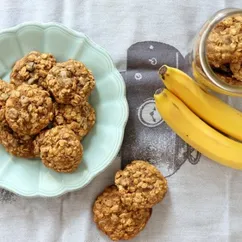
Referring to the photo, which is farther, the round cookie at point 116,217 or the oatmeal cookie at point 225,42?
the round cookie at point 116,217

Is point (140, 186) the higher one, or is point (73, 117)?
point (73, 117)

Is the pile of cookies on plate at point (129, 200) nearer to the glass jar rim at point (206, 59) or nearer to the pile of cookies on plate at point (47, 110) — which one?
the pile of cookies on plate at point (47, 110)

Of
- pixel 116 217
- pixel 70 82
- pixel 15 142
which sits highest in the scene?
pixel 70 82

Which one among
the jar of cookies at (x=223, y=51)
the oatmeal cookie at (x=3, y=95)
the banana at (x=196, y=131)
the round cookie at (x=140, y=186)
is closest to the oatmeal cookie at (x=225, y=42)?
the jar of cookies at (x=223, y=51)

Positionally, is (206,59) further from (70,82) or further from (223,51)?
(70,82)

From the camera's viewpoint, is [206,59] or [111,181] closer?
[206,59]

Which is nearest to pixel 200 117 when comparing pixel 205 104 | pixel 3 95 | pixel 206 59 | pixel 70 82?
pixel 205 104

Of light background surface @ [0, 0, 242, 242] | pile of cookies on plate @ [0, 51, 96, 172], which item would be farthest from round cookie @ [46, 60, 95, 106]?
light background surface @ [0, 0, 242, 242]

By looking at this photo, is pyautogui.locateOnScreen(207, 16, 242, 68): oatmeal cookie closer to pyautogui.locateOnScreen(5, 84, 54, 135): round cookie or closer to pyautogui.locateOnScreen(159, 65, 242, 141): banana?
pyautogui.locateOnScreen(159, 65, 242, 141): banana
